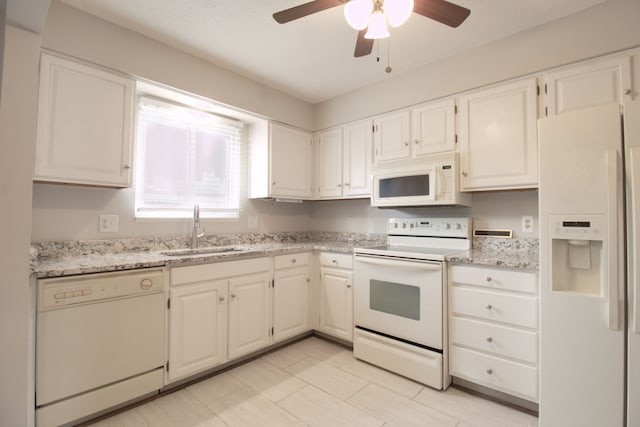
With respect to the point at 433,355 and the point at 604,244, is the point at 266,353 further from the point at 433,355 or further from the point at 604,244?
the point at 604,244

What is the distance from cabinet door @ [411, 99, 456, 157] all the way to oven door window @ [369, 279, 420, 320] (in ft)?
3.67

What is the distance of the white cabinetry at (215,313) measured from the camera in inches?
75.5

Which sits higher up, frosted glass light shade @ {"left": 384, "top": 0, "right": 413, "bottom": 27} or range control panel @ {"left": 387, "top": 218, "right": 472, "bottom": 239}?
frosted glass light shade @ {"left": 384, "top": 0, "right": 413, "bottom": 27}

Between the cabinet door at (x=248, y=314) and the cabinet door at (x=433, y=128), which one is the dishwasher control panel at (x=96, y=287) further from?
the cabinet door at (x=433, y=128)

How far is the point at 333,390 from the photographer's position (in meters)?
1.98

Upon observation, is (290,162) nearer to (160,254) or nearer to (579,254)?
(160,254)

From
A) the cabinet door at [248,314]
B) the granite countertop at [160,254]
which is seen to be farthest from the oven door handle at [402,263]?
the cabinet door at [248,314]

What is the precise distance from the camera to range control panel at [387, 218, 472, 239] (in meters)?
2.40

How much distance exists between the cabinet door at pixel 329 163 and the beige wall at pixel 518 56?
39 centimetres

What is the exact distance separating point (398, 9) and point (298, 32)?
3.04 feet

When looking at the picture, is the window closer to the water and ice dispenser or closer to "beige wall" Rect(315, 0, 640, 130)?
"beige wall" Rect(315, 0, 640, 130)

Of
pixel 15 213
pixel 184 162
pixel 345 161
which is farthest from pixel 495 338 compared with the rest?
pixel 184 162

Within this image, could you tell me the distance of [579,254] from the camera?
1427 millimetres

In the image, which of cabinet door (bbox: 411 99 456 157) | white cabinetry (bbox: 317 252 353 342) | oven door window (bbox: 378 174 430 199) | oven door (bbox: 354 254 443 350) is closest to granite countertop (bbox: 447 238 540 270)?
oven door (bbox: 354 254 443 350)
